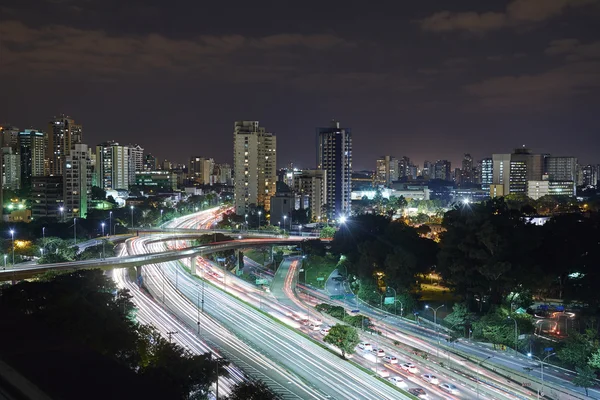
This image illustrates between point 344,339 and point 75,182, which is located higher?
point 75,182

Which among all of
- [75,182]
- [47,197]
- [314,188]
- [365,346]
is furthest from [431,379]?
[314,188]

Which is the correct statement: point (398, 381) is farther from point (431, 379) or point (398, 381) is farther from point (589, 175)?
point (589, 175)

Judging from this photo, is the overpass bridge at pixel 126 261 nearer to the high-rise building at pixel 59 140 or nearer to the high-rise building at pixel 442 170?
the high-rise building at pixel 59 140

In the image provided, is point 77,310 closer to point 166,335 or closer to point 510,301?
point 166,335

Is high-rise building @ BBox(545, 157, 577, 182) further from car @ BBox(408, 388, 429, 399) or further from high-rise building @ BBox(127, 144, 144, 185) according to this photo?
car @ BBox(408, 388, 429, 399)

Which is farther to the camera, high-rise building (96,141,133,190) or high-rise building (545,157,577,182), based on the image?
high-rise building (545,157,577,182)

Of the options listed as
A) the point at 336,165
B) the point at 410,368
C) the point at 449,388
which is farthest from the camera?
the point at 336,165

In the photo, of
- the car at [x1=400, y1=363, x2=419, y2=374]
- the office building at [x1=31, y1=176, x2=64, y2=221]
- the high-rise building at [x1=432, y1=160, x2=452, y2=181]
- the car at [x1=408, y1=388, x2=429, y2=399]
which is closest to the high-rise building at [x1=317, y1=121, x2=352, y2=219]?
the office building at [x1=31, y1=176, x2=64, y2=221]

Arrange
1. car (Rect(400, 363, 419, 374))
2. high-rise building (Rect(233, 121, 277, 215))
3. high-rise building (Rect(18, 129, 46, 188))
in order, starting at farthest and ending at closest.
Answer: high-rise building (Rect(18, 129, 46, 188)) → high-rise building (Rect(233, 121, 277, 215)) → car (Rect(400, 363, 419, 374))
